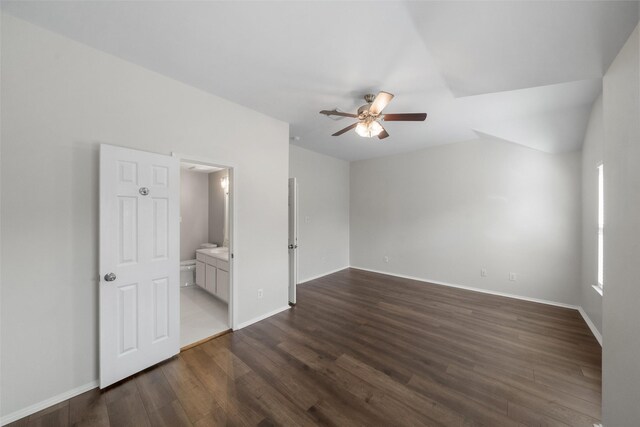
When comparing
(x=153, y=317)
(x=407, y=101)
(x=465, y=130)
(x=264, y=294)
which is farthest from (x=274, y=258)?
(x=465, y=130)

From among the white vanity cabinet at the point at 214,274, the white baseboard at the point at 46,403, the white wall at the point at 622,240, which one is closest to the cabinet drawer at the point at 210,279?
the white vanity cabinet at the point at 214,274

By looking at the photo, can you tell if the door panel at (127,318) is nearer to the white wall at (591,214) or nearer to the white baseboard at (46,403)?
the white baseboard at (46,403)

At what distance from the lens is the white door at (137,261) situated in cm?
193

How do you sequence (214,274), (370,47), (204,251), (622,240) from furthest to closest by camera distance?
1. (204,251)
2. (214,274)
3. (370,47)
4. (622,240)

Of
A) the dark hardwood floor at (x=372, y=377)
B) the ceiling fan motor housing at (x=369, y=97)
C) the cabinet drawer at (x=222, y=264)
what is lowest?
the dark hardwood floor at (x=372, y=377)

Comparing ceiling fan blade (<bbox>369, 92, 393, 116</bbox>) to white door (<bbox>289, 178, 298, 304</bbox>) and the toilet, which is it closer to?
white door (<bbox>289, 178, 298, 304</bbox>)

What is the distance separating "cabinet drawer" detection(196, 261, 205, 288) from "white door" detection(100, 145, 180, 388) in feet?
6.02

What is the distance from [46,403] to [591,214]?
5954 millimetres

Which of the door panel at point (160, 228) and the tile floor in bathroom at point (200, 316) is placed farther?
the tile floor in bathroom at point (200, 316)

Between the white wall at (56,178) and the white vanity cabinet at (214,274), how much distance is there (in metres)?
1.59

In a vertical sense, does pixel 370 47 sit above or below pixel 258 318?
above

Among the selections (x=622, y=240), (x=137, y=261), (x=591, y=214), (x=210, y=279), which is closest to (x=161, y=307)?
(x=137, y=261)

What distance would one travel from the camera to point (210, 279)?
3.84 meters

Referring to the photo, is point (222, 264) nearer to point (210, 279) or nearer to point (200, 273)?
point (210, 279)
